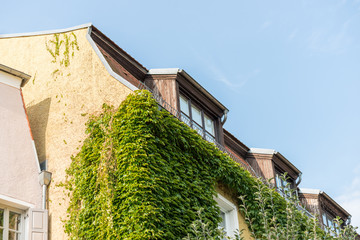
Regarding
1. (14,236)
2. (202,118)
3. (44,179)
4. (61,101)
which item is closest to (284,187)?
(202,118)

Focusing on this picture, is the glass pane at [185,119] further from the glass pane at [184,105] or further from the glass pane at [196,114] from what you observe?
the glass pane at [196,114]

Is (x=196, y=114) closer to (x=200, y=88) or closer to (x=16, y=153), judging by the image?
(x=200, y=88)

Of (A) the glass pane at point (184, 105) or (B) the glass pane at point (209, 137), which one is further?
(B) the glass pane at point (209, 137)

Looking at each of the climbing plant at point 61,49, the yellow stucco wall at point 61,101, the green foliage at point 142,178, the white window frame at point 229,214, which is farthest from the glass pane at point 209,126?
the climbing plant at point 61,49

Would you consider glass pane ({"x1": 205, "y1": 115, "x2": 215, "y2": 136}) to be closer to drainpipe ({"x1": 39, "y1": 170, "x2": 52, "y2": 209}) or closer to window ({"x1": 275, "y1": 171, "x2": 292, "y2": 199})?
window ({"x1": 275, "y1": 171, "x2": 292, "y2": 199})

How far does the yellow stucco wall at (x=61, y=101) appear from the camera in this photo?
607 inches

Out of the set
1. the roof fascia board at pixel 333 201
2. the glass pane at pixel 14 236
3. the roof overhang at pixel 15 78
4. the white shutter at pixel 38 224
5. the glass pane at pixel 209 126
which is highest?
the roof overhang at pixel 15 78

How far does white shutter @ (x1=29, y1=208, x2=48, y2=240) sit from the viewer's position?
14094 mm

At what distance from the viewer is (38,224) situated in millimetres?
14250

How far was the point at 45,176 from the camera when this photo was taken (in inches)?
600

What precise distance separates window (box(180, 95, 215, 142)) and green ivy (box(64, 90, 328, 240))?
1565mm

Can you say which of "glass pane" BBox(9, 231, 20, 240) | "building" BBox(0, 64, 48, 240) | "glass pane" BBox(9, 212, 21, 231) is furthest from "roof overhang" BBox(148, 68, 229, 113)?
"glass pane" BBox(9, 231, 20, 240)

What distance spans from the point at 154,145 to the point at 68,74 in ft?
14.6

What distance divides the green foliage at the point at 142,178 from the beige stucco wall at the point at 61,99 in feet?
1.40
